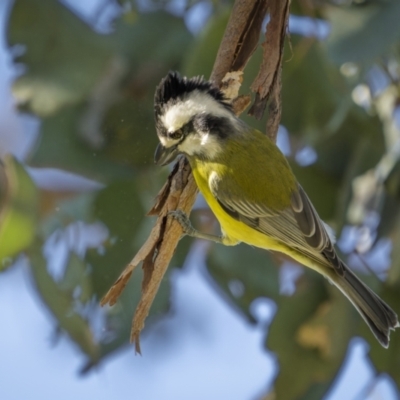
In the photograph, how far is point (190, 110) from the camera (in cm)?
117

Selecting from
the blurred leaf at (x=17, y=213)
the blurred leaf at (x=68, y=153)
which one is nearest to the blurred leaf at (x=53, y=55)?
the blurred leaf at (x=68, y=153)

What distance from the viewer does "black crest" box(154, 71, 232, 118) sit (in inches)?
43.2

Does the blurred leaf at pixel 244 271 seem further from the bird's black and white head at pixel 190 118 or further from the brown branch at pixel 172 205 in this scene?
the brown branch at pixel 172 205

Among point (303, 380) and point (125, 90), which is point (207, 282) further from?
point (125, 90)

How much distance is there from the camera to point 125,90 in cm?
164

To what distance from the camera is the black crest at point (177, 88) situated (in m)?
1.10

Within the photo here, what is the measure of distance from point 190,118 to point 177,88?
0.09 meters

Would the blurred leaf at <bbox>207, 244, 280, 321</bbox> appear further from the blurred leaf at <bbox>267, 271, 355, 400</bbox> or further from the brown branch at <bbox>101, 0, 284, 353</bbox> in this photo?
the brown branch at <bbox>101, 0, 284, 353</bbox>

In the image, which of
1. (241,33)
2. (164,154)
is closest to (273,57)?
(241,33)

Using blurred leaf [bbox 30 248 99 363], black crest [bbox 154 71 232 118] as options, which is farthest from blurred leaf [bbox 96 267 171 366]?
black crest [bbox 154 71 232 118]

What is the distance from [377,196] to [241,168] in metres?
0.42

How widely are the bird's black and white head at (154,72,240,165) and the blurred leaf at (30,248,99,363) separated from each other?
13.4 inches

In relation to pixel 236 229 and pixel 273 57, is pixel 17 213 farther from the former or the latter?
pixel 273 57

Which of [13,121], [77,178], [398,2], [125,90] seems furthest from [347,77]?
[13,121]
